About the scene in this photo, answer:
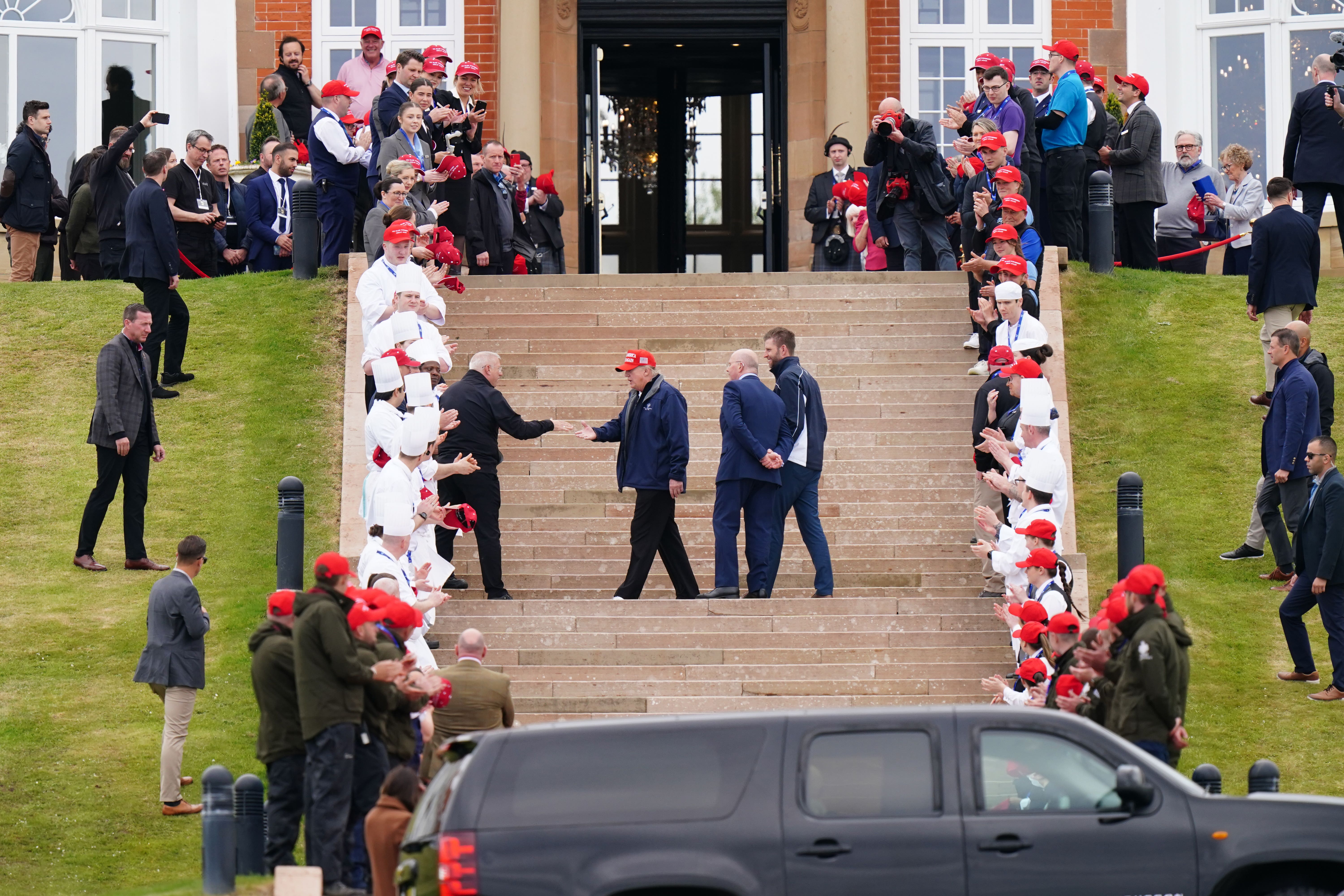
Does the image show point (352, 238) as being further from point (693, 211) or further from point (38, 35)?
point (693, 211)

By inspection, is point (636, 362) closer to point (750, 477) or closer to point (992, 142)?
point (750, 477)

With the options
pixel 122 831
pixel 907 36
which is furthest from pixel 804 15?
pixel 122 831

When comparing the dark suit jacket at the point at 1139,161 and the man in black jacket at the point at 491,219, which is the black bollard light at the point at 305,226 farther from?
the dark suit jacket at the point at 1139,161

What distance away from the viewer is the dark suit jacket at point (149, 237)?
17781mm

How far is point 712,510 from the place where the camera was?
15.9m

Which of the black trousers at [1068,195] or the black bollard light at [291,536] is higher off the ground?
the black trousers at [1068,195]

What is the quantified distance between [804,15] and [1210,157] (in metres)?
5.58

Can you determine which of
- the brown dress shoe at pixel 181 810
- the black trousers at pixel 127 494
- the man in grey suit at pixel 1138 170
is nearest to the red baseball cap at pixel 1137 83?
the man in grey suit at pixel 1138 170

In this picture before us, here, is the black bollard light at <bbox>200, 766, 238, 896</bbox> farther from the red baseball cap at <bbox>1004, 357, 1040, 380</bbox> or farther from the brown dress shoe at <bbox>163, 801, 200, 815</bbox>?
the red baseball cap at <bbox>1004, 357, 1040, 380</bbox>

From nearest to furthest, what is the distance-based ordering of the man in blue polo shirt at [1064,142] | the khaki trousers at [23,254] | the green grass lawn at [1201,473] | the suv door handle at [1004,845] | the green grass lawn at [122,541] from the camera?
the suv door handle at [1004,845] < the green grass lawn at [122,541] < the green grass lawn at [1201,473] < the man in blue polo shirt at [1064,142] < the khaki trousers at [23,254]

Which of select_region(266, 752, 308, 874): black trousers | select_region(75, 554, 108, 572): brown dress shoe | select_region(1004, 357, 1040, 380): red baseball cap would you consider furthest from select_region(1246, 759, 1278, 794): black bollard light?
select_region(75, 554, 108, 572): brown dress shoe

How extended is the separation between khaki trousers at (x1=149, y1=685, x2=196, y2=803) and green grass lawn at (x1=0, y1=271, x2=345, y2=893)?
195 mm

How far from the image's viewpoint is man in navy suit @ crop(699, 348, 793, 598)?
14.0 meters

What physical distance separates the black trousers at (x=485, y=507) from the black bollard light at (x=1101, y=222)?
319 inches
